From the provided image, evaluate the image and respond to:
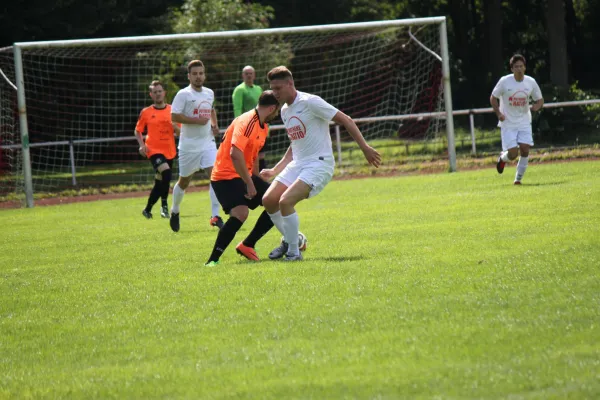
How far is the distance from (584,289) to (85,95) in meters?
22.4

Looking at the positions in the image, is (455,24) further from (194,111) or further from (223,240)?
Answer: (223,240)

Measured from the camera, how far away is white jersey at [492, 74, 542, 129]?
53.8 feet

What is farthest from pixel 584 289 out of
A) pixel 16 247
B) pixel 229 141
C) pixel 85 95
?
pixel 85 95

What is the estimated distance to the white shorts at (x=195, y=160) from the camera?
555 inches

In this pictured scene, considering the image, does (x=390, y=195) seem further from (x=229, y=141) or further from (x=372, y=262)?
(x=372, y=262)

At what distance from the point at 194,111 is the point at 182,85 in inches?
622

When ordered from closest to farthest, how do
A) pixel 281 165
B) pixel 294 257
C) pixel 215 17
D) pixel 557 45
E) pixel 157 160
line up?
pixel 294 257
pixel 281 165
pixel 157 160
pixel 215 17
pixel 557 45

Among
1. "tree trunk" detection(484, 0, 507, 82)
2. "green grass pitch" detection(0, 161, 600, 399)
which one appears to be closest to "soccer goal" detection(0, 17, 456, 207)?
"tree trunk" detection(484, 0, 507, 82)

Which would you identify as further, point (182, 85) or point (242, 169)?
point (182, 85)

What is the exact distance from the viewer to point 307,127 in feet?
30.8

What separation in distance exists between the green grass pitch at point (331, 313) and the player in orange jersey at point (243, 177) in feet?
0.83

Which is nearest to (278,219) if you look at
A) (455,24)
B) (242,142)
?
(242,142)

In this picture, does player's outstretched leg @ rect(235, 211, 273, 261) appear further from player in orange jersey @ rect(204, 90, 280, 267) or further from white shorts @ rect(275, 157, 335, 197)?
white shorts @ rect(275, 157, 335, 197)

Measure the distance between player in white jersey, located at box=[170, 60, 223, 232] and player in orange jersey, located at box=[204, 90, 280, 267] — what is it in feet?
12.0
